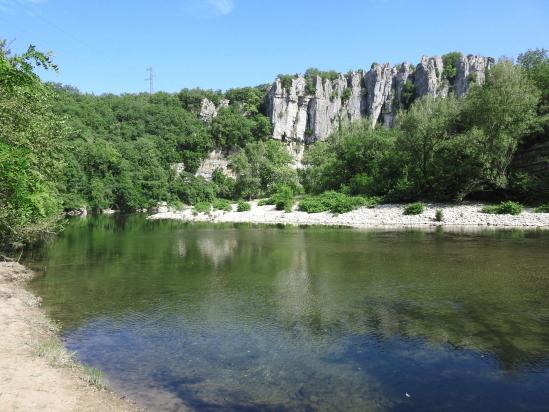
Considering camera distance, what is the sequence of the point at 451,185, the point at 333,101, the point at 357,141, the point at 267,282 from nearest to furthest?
the point at 267,282 < the point at 451,185 < the point at 357,141 < the point at 333,101

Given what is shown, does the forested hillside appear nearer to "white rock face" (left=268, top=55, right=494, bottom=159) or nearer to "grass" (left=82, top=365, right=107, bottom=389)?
"grass" (left=82, top=365, right=107, bottom=389)

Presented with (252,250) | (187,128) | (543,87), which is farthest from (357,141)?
(187,128)

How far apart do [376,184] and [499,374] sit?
51045mm

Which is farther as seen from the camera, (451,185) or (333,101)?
(333,101)

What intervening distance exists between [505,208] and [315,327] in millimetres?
35961

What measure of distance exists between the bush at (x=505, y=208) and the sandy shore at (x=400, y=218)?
2.06 ft

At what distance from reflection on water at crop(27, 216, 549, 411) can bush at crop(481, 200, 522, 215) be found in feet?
57.3

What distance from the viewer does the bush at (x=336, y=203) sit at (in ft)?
171

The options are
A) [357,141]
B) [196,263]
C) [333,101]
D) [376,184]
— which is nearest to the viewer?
[196,263]

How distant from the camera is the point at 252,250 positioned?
27.7 meters

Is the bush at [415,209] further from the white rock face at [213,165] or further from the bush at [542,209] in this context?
the white rock face at [213,165]

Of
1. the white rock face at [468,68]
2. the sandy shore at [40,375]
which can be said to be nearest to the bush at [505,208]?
the sandy shore at [40,375]

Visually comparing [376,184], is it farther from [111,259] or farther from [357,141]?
[111,259]

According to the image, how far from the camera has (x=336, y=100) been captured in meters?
132
